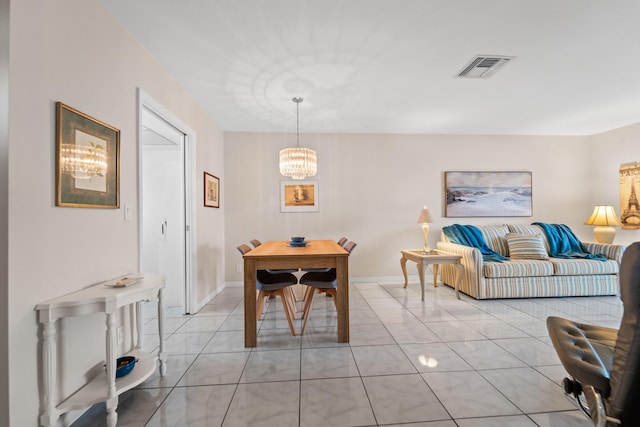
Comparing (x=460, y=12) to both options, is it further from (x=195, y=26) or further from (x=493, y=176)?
(x=493, y=176)

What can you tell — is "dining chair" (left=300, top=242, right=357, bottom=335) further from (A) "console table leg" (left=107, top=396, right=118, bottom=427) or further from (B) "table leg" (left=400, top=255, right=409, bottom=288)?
(B) "table leg" (left=400, top=255, right=409, bottom=288)

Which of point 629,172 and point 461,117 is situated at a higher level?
point 461,117

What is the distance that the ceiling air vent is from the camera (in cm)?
252

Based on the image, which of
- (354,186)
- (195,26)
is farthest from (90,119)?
(354,186)

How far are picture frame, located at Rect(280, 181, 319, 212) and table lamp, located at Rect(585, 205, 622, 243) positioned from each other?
438 centimetres

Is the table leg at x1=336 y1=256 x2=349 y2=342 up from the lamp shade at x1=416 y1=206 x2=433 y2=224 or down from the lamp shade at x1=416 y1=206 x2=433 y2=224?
down

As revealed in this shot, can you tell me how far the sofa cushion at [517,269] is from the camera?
3.70 meters

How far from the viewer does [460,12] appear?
76.4 inches

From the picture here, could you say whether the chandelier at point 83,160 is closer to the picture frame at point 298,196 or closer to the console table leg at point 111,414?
the console table leg at point 111,414

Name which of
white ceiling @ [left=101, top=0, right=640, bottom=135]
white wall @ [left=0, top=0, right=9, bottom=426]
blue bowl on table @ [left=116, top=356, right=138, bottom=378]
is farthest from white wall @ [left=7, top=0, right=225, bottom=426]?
white ceiling @ [left=101, top=0, right=640, bottom=135]

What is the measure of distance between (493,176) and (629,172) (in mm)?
1834

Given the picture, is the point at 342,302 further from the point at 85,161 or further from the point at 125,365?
the point at 85,161

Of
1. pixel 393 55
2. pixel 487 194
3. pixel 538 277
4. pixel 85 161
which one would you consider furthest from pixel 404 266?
pixel 85 161

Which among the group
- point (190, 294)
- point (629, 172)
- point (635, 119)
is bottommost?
point (190, 294)
